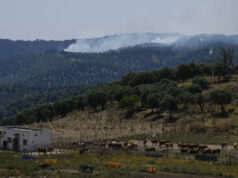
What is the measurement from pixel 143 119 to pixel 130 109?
12317 millimetres

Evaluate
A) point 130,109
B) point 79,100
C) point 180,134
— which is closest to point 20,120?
point 79,100

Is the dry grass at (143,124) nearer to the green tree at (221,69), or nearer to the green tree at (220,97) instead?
the green tree at (220,97)

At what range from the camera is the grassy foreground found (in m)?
39.6

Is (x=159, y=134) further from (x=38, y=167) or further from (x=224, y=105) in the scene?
(x=38, y=167)

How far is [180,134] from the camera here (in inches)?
3017

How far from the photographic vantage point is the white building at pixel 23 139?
63.1 m

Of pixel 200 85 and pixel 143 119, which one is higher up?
pixel 200 85

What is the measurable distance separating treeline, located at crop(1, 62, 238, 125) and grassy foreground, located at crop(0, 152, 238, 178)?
141ft

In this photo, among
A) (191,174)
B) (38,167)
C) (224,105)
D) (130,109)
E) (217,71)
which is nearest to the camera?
(191,174)

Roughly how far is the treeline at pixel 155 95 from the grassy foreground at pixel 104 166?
141 feet

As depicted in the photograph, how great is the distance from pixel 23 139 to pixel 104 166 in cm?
2351

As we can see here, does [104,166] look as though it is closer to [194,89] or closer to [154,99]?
[154,99]

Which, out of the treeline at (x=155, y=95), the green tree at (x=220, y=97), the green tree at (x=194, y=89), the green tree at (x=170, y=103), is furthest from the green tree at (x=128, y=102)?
the green tree at (x=220, y=97)

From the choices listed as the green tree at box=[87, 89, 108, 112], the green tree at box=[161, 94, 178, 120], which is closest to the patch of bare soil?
the green tree at box=[161, 94, 178, 120]
